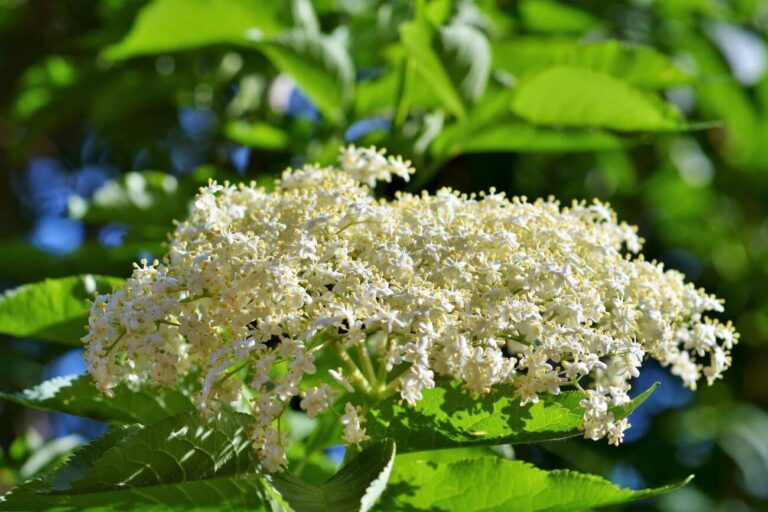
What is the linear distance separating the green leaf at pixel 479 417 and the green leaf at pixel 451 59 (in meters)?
1.07

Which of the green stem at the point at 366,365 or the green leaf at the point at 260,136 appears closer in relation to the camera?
the green stem at the point at 366,365

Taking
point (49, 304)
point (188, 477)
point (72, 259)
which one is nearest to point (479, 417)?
point (188, 477)

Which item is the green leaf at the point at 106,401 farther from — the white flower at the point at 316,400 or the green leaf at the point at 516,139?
the green leaf at the point at 516,139

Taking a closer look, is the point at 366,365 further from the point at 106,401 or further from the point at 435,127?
the point at 435,127

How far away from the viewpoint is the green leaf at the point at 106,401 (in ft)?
5.82

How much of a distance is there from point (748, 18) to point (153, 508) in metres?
3.87

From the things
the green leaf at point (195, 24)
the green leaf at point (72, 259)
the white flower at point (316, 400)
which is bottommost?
the green leaf at point (72, 259)

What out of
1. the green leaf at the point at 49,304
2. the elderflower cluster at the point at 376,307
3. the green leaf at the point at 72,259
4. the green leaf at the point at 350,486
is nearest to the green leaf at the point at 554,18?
the green leaf at the point at 72,259

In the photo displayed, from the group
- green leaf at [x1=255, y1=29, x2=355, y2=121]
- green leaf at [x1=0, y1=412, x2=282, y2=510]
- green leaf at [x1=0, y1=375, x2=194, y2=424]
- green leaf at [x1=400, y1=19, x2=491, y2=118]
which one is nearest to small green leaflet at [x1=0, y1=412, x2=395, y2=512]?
green leaf at [x1=0, y1=412, x2=282, y2=510]

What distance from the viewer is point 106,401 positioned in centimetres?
182

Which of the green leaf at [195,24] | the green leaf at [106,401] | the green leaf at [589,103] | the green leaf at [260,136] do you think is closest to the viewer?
the green leaf at [106,401]

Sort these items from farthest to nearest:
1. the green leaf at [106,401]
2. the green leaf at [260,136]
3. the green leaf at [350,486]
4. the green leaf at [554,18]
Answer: the green leaf at [554,18], the green leaf at [260,136], the green leaf at [106,401], the green leaf at [350,486]

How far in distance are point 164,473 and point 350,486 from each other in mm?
266

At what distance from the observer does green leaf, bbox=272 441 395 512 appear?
4.14 feet
